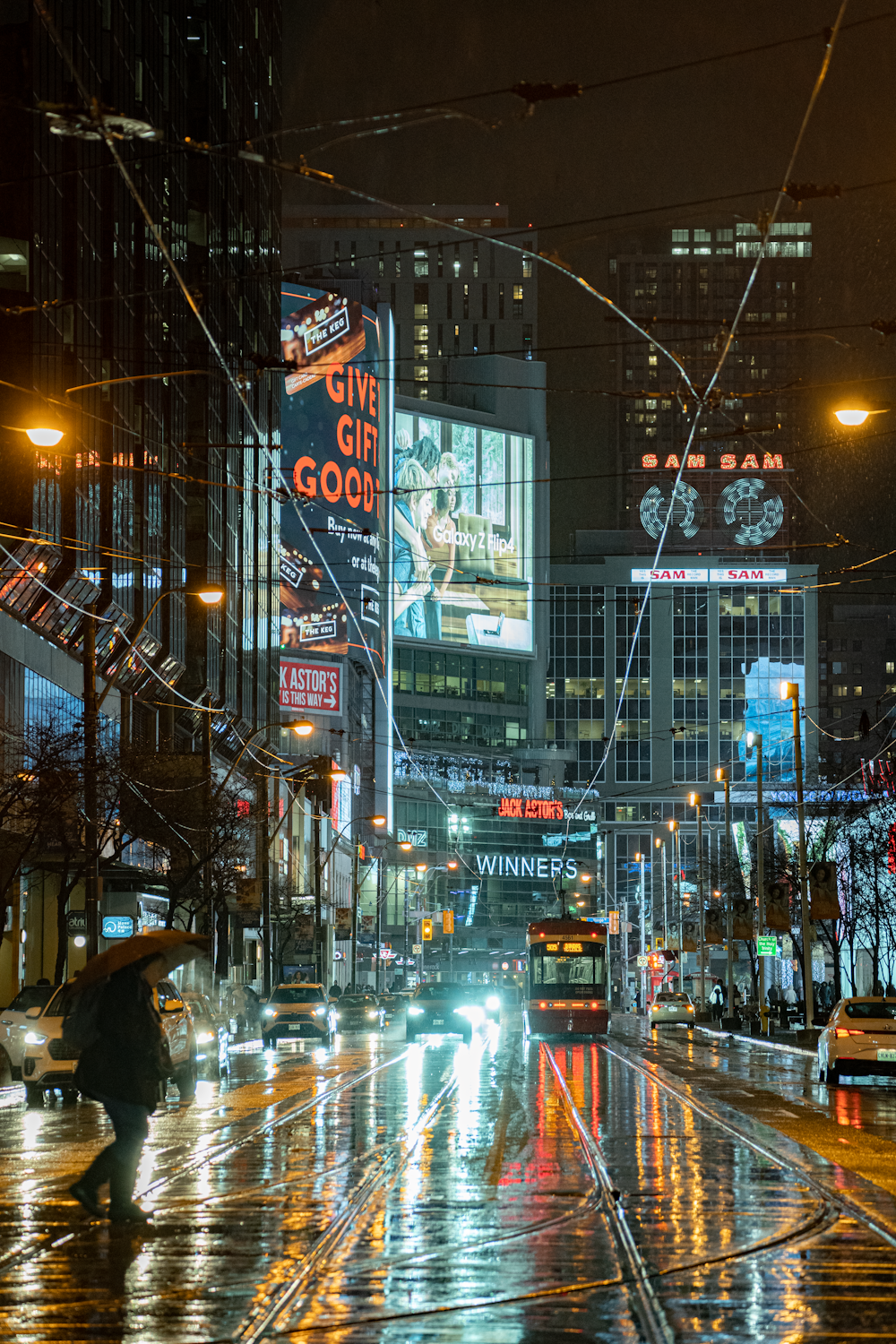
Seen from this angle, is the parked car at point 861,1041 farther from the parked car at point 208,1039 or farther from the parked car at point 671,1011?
the parked car at point 671,1011

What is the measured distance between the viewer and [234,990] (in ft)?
181

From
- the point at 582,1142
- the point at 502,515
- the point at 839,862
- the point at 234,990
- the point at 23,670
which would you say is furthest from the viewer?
Answer: the point at 502,515

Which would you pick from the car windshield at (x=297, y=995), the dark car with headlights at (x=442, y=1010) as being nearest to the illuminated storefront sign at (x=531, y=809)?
the dark car with headlights at (x=442, y=1010)

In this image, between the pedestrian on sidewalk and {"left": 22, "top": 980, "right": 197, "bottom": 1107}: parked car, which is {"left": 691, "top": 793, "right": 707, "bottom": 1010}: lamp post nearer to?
the pedestrian on sidewalk

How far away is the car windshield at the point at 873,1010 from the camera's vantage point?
29.2 meters

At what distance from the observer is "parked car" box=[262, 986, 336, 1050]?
1905 inches

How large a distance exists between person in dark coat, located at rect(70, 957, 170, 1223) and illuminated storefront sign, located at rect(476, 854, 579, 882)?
5740 inches

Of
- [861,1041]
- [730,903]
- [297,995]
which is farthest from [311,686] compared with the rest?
[861,1041]

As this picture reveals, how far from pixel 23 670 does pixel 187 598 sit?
21200mm

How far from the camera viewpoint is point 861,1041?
94.1 ft

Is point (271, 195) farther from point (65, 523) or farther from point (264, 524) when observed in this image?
point (65, 523)

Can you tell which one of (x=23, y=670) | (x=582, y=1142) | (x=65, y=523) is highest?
(x=65, y=523)

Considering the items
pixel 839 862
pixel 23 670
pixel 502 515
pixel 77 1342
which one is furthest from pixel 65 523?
pixel 502 515

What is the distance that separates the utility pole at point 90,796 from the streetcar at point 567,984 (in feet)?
75.2
